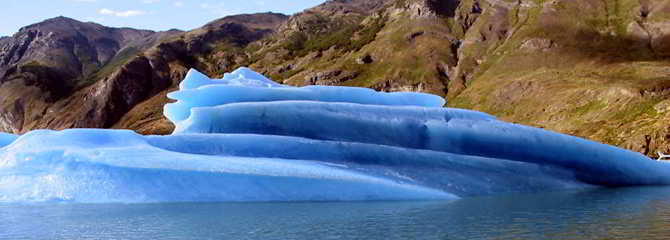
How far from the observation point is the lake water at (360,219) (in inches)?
496

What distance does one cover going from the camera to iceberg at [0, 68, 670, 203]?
59.1ft

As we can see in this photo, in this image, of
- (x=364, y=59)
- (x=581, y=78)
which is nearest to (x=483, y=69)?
(x=581, y=78)

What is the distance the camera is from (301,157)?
2016cm

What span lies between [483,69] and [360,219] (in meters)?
127

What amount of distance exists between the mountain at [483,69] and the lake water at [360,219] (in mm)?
53426

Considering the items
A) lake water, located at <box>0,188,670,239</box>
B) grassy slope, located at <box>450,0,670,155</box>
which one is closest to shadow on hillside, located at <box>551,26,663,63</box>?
grassy slope, located at <box>450,0,670,155</box>

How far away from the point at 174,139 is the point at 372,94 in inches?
359

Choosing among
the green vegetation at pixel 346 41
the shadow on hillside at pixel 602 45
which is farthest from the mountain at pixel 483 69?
the green vegetation at pixel 346 41

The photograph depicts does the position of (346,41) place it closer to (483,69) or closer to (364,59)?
(364,59)

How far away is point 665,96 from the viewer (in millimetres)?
86438

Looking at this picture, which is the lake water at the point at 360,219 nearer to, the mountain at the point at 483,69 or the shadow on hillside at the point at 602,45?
the mountain at the point at 483,69

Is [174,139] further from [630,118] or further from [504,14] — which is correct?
[504,14]

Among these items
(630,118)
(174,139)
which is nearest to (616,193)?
(174,139)

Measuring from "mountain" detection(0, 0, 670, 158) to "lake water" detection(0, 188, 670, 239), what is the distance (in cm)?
5343
